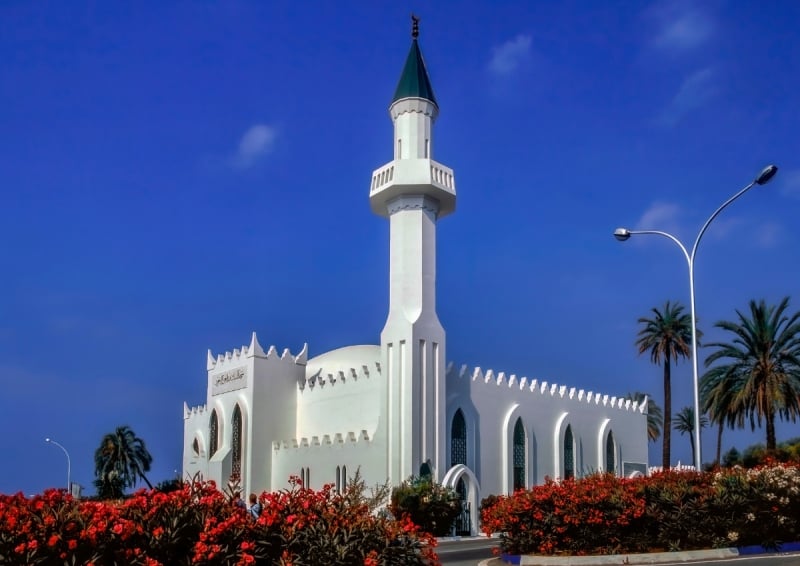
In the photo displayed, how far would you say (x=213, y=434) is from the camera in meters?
41.9

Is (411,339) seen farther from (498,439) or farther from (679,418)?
(679,418)

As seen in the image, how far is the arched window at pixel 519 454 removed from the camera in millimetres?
38188

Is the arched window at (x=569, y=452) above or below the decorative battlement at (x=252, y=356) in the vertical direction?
below

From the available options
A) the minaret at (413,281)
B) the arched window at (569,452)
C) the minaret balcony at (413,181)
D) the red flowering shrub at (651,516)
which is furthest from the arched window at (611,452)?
the red flowering shrub at (651,516)

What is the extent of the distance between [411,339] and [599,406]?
15080 mm

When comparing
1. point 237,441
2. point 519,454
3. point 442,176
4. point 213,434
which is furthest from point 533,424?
point 213,434

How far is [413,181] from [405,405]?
28.0 feet

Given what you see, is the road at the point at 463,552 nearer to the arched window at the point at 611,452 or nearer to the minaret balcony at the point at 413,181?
the minaret balcony at the point at 413,181

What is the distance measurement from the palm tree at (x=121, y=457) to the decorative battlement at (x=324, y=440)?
104ft

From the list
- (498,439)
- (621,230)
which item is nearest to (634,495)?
(621,230)

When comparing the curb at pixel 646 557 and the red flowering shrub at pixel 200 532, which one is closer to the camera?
the red flowering shrub at pixel 200 532

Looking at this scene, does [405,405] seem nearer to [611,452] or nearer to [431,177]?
[431,177]

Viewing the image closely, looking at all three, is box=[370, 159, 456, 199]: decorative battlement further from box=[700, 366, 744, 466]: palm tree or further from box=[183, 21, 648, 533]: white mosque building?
box=[700, 366, 744, 466]: palm tree

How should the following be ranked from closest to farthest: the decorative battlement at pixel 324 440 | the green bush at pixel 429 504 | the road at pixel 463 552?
the road at pixel 463 552 → the green bush at pixel 429 504 → the decorative battlement at pixel 324 440
